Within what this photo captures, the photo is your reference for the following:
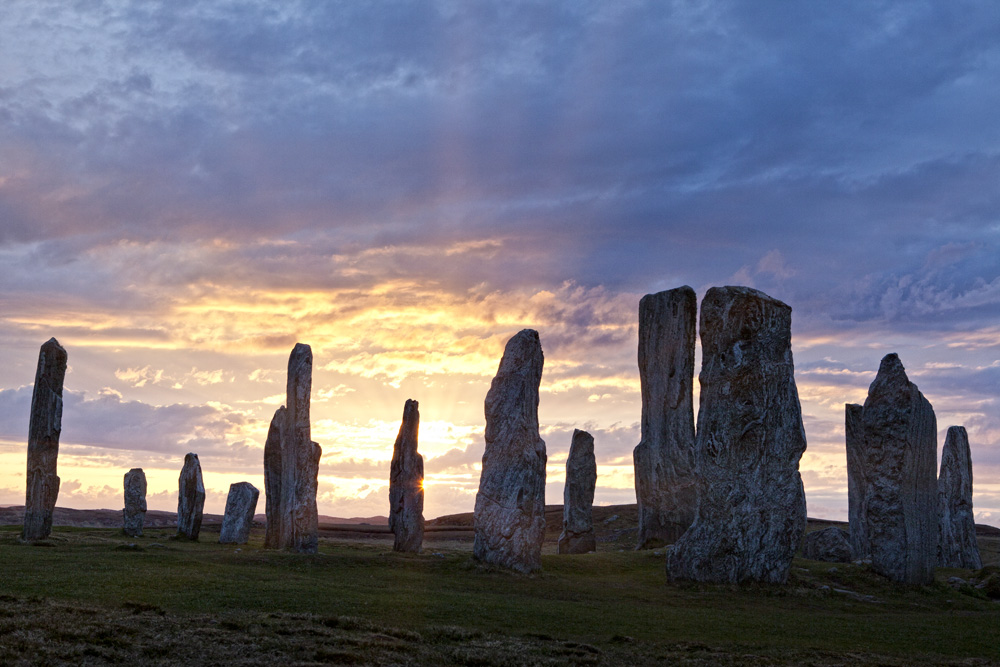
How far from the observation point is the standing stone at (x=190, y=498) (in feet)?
109

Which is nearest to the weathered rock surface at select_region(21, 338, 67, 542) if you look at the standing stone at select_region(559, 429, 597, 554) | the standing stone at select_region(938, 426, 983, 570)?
the standing stone at select_region(559, 429, 597, 554)

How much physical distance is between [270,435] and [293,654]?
768 inches

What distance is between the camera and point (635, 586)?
856 inches

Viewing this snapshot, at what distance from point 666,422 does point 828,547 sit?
22.6 feet

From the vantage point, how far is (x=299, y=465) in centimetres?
2711

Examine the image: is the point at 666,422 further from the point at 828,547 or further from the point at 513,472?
the point at 513,472

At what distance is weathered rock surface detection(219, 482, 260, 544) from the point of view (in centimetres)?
3303

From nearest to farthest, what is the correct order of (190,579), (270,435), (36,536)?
1. (190,579)
2. (36,536)
3. (270,435)

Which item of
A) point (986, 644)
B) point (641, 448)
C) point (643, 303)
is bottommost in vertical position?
point (986, 644)

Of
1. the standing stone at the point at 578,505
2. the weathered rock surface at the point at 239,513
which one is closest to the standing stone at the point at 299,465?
the weathered rock surface at the point at 239,513

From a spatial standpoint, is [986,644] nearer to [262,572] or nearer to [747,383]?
[747,383]

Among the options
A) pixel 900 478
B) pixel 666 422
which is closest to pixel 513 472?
pixel 666 422

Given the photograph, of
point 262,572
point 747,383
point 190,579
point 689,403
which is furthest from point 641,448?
point 190,579

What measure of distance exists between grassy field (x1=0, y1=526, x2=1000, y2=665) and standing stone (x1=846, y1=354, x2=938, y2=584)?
855 millimetres
